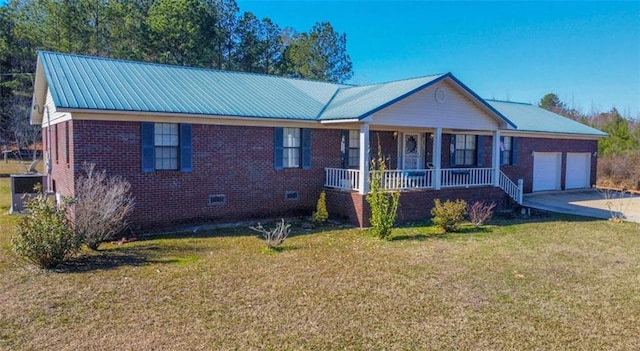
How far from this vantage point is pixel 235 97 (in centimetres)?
1463

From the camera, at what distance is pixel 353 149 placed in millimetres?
16312

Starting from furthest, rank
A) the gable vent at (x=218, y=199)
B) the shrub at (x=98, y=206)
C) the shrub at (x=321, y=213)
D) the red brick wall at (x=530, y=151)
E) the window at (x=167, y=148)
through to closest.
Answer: the red brick wall at (x=530, y=151) → the shrub at (x=321, y=213) → the gable vent at (x=218, y=199) → the window at (x=167, y=148) → the shrub at (x=98, y=206)

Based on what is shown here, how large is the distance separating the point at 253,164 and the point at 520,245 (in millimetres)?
7902

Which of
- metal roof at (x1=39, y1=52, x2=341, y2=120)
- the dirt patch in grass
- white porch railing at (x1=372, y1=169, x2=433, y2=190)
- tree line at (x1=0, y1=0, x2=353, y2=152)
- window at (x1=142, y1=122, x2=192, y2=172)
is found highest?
tree line at (x1=0, y1=0, x2=353, y2=152)

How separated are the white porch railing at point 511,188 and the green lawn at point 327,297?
21.5 feet

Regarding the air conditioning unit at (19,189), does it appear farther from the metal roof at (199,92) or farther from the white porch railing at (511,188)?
the white porch railing at (511,188)

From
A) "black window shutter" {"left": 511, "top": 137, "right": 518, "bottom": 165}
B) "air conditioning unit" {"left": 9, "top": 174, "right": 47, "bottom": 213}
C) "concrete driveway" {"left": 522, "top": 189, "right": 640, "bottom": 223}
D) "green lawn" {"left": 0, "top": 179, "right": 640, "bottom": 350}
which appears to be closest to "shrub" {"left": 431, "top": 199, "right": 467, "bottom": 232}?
"green lawn" {"left": 0, "top": 179, "right": 640, "bottom": 350}

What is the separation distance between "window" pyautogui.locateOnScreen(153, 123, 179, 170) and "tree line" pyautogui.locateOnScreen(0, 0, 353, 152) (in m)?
20.1

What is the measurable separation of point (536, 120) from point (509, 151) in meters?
4.04

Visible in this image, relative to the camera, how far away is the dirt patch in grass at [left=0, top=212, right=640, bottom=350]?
5605mm

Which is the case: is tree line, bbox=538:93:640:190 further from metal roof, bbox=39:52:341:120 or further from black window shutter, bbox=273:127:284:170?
black window shutter, bbox=273:127:284:170

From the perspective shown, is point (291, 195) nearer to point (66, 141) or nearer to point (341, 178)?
point (341, 178)

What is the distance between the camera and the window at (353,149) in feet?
53.2

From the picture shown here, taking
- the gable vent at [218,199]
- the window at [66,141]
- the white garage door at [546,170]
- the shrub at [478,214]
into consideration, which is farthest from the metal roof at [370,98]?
the white garage door at [546,170]
